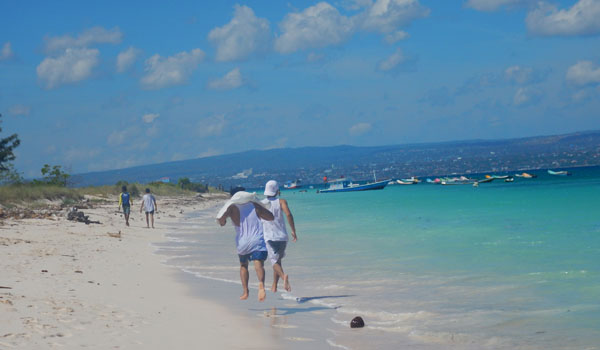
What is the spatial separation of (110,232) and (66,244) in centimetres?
495

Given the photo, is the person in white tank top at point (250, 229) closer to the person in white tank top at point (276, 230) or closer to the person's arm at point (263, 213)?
the person's arm at point (263, 213)

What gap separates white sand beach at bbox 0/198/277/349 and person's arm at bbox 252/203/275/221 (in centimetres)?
139

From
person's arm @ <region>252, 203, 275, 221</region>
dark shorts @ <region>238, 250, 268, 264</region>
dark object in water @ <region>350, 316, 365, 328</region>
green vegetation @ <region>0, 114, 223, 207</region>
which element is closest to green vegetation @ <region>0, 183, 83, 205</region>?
green vegetation @ <region>0, 114, 223, 207</region>

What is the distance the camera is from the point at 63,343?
621 cm

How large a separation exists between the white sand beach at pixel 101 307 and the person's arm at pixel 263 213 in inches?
54.7

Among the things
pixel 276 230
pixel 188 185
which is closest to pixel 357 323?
pixel 276 230

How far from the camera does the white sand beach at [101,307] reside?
659 cm

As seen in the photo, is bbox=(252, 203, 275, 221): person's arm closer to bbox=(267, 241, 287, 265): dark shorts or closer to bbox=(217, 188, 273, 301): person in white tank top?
bbox=(217, 188, 273, 301): person in white tank top

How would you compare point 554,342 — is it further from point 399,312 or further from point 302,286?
point 302,286

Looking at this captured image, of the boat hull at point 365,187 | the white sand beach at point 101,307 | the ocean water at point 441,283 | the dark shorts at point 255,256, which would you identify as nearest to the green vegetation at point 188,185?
the boat hull at point 365,187

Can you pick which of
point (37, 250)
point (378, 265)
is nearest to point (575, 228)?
point (378, 265)

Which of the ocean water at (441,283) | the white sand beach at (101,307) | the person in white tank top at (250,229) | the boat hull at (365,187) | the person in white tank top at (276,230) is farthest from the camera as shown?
the boat hull at (365,187)

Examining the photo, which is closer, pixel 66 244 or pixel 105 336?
pixel 105 336

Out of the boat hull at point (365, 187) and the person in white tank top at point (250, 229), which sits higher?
→ the person in white tank top at point (250, 229)
